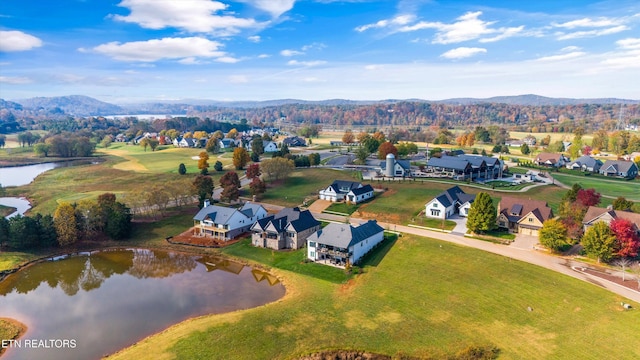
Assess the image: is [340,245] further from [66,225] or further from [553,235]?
[66,225]

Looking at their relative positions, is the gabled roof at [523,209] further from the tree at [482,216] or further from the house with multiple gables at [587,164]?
the house with multiple gables at [587,164]

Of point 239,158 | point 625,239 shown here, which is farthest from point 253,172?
point 625,239

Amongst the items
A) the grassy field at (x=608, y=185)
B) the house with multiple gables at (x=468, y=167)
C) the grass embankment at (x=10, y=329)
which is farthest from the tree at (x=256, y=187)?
the grassy field at (x=608, y=185)

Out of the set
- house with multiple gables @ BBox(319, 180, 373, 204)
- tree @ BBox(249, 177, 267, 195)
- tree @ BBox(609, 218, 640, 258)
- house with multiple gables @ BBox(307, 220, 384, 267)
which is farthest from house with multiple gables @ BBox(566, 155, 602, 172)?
tree @ BBox(249, 177, 267, 195)

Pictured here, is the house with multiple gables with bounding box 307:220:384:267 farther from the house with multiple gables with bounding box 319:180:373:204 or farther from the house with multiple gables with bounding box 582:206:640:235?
the house with multiple gables with bounding box 582:206:640:235

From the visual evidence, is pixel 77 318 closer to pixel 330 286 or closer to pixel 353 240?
pixel 330 286

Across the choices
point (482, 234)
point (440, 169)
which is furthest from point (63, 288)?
point (440, 169)
